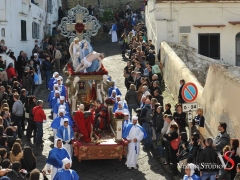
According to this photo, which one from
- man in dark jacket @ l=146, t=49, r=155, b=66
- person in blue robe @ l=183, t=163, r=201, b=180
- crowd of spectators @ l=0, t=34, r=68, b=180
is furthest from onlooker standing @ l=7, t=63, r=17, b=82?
person in blue robe @ l=183, t=163, r=201, b=180

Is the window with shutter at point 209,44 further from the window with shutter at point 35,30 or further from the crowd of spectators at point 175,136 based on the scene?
the window with shutter at point 35,30

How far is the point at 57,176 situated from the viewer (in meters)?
13.7

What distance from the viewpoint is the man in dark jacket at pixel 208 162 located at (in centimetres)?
1380

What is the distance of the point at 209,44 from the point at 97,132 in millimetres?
14126

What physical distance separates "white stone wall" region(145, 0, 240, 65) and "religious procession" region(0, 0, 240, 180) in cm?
538

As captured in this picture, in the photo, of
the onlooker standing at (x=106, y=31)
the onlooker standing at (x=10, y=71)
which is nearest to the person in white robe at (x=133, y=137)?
the onlooker standing at (x=10, y=71)

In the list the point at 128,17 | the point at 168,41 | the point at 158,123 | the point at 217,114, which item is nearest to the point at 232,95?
the point at 217,114

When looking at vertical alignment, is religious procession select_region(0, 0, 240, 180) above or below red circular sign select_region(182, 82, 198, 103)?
below

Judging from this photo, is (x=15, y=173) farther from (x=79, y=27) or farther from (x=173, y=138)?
(x=79, y=27)

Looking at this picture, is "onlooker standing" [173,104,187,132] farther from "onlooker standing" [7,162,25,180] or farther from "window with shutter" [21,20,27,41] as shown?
"window with shutter" [21,20,27,41]

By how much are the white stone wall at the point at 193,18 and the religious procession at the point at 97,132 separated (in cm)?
538

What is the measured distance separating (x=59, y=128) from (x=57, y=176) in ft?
12.0

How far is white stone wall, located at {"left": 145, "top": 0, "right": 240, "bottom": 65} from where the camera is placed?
30359 millimetres

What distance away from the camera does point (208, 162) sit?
13875 millimetres
